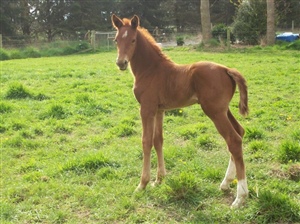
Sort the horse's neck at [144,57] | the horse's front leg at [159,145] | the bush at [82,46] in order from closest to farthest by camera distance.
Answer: the horse's neck at [144,57] < the horse's front leg at [159,145] < the bush at [82,46]

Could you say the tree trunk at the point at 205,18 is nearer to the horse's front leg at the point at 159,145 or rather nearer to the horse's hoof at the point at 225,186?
the horse's front leg at the point at 159,145

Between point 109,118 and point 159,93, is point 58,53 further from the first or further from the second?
point 159,93

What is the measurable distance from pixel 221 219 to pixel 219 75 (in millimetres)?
1574

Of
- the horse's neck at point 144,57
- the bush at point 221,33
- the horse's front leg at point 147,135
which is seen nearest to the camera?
the horse's front leg at point 147,135

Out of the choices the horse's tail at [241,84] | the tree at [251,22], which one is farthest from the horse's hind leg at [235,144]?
the tree at [251,22]

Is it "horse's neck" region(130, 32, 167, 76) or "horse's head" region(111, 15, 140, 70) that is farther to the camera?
"horse's neck" region(130, 32, 167, 76)

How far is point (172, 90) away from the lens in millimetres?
4312

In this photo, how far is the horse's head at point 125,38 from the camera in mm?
4312

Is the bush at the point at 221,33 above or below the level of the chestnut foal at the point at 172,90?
above

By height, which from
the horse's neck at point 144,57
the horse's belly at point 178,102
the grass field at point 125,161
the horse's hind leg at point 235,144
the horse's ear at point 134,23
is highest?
the horse's ear at point 134,23

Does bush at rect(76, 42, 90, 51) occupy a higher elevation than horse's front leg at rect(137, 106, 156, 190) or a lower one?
higher

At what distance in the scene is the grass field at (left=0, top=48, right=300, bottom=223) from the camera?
394 centimetres

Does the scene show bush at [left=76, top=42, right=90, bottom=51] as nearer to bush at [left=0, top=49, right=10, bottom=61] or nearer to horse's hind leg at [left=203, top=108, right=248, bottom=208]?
bush at [left=0, top=49, right=10, bottom=61]

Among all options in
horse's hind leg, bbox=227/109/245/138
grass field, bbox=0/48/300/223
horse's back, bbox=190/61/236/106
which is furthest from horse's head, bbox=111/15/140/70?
grass field, bbox=0/48/300/223
